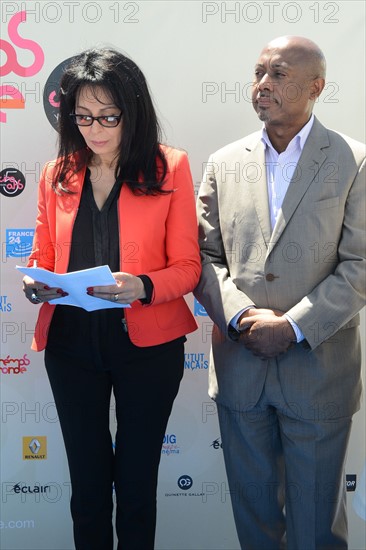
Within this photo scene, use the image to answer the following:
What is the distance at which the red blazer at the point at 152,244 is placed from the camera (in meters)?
2.52

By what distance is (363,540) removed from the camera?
3.46 meters

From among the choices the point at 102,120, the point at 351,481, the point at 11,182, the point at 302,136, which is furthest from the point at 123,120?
the point at 351,481

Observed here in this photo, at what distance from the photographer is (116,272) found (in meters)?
2.48

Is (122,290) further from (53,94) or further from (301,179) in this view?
(53,94)

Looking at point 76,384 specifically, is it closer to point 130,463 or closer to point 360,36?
point 130,463

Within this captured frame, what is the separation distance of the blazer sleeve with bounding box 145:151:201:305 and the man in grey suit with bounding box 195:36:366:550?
129 millimetres

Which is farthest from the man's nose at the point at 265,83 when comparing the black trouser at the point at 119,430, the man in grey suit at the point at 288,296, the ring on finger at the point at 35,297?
the ring on finger at the point at 35,297

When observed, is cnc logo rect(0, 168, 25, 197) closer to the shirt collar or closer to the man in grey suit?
the man in grey suit

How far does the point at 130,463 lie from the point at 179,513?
103cm

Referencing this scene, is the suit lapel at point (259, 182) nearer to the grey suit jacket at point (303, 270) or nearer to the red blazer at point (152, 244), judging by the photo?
the grey suit jacket at point (303, 270)

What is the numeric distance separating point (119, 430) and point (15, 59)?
5.74 ft

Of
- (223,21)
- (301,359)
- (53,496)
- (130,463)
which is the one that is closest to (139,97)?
(223,21)

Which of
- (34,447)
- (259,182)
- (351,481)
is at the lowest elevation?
(351,481)

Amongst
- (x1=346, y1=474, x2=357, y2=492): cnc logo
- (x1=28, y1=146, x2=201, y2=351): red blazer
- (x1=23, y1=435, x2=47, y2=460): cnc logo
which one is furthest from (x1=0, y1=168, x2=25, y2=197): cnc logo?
(x1=346, y1=474, x2=357, y2=492): cnc logo
